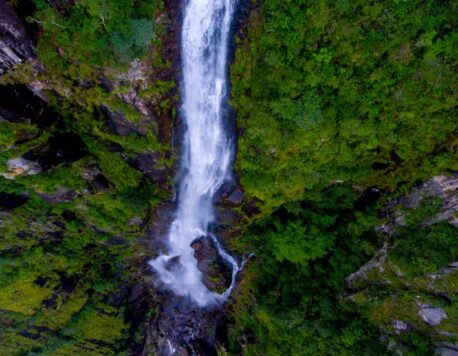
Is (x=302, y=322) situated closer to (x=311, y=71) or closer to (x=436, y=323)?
(x=436, y=323)

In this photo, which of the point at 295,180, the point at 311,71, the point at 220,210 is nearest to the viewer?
the point at 311,71

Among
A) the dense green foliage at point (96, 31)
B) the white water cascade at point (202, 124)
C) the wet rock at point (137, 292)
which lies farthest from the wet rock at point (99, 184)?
the wet rock at point (137, 292)

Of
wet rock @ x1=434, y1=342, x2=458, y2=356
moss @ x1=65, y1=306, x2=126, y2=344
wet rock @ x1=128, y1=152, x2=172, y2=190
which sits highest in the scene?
wet rock @ x1=128, y1=152, x2=172, y2=190

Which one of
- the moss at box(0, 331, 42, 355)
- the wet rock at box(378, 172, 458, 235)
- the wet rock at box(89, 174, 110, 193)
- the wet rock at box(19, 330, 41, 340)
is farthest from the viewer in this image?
the wet rock at box(19, 330, 41, 340)

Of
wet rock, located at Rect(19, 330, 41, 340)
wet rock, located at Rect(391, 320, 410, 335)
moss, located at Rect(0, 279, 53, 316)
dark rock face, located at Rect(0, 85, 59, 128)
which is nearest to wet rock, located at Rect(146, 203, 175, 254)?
moss, located at Rect(0, 279, 53, 316)

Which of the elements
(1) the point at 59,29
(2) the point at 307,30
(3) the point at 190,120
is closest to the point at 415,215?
(2) the point at 307,30

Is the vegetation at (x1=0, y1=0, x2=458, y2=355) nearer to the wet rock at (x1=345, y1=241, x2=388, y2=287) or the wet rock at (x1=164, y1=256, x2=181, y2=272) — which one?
the wet rock at (x1=345, y1=241, x2=388, y2=287)
